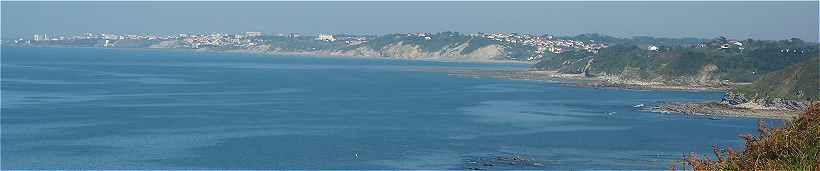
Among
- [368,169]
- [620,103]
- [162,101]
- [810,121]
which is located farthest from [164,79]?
[810,121]

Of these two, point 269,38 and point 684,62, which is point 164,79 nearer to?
point 684,62

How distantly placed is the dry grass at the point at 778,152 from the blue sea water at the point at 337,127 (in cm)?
1023

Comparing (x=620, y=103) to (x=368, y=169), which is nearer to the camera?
(x=368, y=169)

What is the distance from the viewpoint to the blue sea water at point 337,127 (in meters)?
16.5

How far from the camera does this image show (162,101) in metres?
30.2

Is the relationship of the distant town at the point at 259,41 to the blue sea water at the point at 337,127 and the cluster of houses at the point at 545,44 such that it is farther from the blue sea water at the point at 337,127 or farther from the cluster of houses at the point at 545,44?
the blue sea water at the point at 337,127

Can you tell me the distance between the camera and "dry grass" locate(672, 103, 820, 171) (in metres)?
4.57

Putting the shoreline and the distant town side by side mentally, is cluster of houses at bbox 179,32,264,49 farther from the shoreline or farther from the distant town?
the shoreline

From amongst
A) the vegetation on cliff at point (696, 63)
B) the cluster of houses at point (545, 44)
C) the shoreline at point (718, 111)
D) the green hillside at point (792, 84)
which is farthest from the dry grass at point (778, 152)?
the cluster of houses at point (545, 44)

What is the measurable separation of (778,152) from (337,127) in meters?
17.7

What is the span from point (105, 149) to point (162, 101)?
1284 cm

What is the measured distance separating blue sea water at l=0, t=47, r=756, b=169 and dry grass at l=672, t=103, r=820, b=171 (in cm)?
1023

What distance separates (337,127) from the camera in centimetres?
2236

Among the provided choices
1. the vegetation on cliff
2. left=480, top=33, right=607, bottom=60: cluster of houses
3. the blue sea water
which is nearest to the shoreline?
the blue sea water
